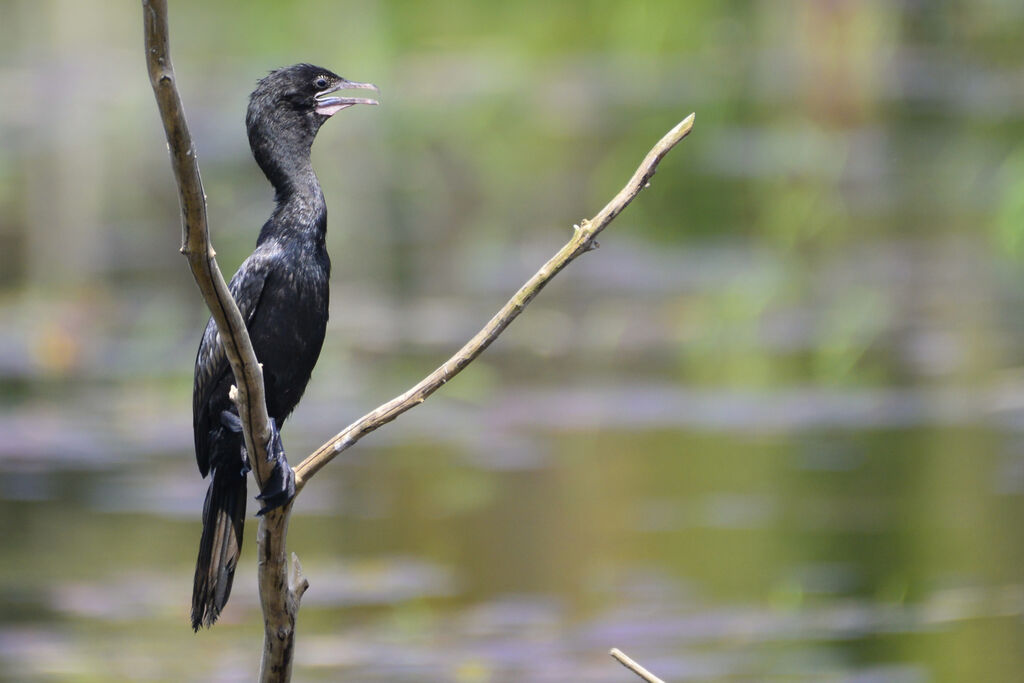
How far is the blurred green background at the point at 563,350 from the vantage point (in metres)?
6.86

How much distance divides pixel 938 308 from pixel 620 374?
2.23 m

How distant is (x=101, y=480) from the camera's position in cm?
853

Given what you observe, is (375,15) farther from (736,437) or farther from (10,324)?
(736,437)

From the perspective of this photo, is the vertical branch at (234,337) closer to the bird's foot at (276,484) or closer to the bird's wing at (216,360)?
the bird's foot at (276,484)

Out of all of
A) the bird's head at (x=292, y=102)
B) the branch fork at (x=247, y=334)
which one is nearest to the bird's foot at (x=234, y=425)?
the branch fork at (x=247, y=334)

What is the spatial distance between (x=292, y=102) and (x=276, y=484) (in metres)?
0.95

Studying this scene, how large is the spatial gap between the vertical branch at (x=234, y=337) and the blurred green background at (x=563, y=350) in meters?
2.53

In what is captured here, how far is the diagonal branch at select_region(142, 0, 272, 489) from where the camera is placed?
2807 mm

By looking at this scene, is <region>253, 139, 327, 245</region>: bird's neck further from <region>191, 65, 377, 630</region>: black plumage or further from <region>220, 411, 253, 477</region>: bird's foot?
<region>220, 411, 253, 477</region>: bird's foot

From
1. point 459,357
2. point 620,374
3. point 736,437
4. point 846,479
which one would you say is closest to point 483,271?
point 620,374

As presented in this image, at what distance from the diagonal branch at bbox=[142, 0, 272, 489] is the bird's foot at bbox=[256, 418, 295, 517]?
0.06 ft

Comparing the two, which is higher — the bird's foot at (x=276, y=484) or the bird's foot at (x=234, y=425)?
the bird's foot at (x=234, y=425)

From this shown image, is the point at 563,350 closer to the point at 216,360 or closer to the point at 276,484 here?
the point at 216,360

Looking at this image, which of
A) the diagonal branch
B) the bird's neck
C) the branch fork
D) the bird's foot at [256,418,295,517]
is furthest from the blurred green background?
the diagonal branch
